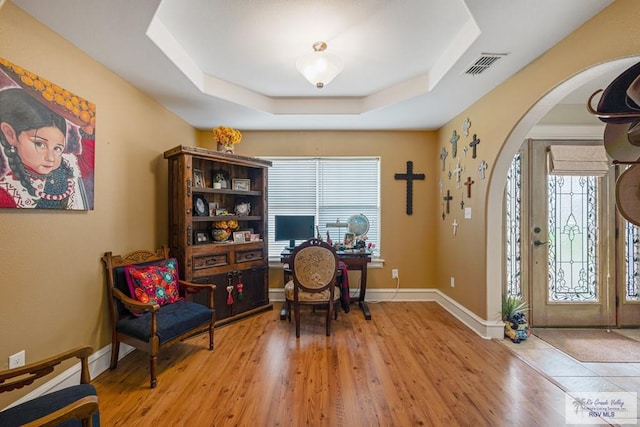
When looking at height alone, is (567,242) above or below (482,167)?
below

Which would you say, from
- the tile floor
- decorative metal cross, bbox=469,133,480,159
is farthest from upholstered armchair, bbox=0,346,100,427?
decorative metal cross, bbox=469,133,480,159

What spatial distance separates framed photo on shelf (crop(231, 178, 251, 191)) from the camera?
3.46 metres

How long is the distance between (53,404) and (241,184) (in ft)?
8.52

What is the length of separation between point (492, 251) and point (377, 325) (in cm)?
143

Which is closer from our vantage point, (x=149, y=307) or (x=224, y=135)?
(x=149, y=307)

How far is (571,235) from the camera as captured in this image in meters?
3.05

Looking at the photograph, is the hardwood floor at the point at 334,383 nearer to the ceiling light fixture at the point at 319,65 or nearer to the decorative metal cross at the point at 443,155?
the decorative metal cross at the point at 443,155

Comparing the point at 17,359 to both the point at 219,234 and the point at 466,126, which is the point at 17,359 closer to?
the point at 219,234

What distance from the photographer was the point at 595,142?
118 inches

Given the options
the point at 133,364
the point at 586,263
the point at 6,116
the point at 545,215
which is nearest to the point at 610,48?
the point at 545,215

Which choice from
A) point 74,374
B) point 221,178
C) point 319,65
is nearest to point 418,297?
point 221,178

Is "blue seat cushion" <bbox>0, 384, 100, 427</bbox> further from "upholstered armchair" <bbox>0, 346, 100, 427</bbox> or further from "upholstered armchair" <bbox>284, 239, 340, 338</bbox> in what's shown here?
"upholstered armchair" <bbox>284, 239, 340, 338</bbox>

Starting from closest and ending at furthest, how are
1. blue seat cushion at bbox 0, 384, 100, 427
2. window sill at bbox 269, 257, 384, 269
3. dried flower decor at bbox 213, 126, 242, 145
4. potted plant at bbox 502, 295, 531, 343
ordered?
blue seat cushion at bbox 0, 384, 100, 427
potted plant at bbox 502, 295, 531, 343
dried flower decor at bbox 213, 126, 242, 145
window sill at bbox 269, 257, 384, 269

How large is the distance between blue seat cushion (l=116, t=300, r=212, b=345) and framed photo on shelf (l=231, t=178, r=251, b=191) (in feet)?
5.14
